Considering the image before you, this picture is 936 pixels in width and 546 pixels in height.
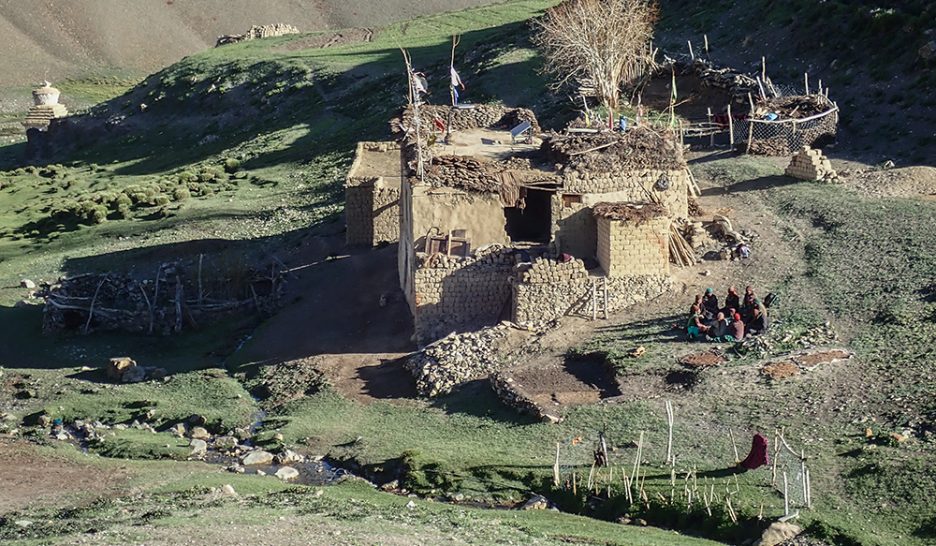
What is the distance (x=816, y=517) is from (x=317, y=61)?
2340 inches

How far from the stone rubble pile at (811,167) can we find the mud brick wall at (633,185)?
18.2 ft

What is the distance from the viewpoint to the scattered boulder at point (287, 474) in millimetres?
25562

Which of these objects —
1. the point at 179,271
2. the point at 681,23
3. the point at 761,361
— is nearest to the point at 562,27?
the point at 681,23

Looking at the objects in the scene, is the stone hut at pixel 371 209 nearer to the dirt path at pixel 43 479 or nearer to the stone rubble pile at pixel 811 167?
the stone rubble pile at pixel 811 167

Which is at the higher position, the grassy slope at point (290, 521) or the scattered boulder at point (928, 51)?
the scattered boulder at point (928, 51)

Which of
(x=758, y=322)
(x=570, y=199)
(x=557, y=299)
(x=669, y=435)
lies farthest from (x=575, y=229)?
(x=669, y=435)

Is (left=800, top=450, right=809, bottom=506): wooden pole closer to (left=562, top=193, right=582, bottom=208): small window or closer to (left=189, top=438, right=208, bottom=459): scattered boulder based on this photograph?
(left=562, top=193, right=582, bottom=208): small window

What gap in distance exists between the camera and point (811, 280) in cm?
3006

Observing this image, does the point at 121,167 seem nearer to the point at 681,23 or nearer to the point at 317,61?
the point at 317,61

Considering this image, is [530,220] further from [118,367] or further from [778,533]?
[778,533]

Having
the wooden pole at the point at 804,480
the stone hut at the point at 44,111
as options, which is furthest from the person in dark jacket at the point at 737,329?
the stone hut at the point at 44,111

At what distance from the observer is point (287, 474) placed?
25.7m

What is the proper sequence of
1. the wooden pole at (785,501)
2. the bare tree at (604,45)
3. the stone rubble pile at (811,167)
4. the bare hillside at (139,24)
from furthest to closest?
the bare hillside at (139,24) < the bare tree at (604,45) < the stone rubble pile at (811,167) < the wooden pole at (785,501)

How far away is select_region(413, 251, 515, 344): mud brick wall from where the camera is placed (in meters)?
30.8
